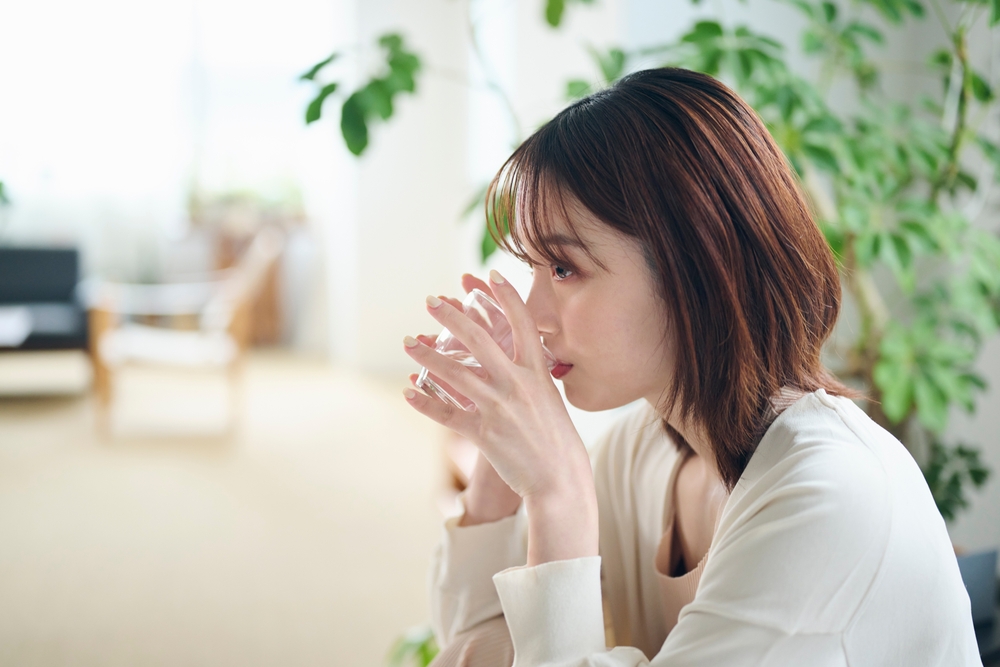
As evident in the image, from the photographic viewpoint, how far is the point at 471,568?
0.99m

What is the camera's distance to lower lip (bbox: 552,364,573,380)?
807 millimetres

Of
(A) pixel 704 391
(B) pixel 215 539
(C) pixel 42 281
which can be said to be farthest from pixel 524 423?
(C) pixel 42 281

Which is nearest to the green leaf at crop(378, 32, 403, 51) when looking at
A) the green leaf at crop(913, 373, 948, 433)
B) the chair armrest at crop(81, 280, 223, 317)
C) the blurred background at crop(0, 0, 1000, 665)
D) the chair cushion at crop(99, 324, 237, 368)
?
the blurred background at crop(0, 0, 1000, 665)

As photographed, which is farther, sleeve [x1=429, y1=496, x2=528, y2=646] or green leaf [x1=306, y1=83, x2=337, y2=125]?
green leaf [x1=306, y1=83, x2=337, y2=125]

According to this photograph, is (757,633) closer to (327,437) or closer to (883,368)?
(883,368)

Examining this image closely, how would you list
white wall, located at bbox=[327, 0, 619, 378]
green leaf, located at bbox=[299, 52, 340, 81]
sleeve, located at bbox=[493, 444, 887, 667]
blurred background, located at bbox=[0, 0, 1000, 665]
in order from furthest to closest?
white wall, located at bbox=[327, 0, 619, 378], blurred background, located at bbox=[0, 0, 1000, 665], green leaf, located at bbox=[299, 52, 340, 81], sleeve, located at bbox=[493, 444, 887, 667]

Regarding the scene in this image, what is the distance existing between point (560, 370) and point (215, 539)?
2.31 m

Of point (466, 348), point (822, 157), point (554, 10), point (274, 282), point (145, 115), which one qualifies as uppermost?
point (145, 115)

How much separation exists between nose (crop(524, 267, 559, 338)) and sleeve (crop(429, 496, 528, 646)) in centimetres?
33

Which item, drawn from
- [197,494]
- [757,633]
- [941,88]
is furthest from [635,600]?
[197,494]

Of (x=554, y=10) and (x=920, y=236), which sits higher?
(x=554, y=10)

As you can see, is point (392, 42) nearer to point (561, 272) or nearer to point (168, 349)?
point (561, 272)

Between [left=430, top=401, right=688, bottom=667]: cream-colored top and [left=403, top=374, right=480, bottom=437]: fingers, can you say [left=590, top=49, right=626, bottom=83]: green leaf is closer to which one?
[left=430, top=401, right=688, bottom=667]: cream-colored top

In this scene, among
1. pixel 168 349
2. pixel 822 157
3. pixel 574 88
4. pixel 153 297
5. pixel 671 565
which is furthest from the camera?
pixel 153 297
